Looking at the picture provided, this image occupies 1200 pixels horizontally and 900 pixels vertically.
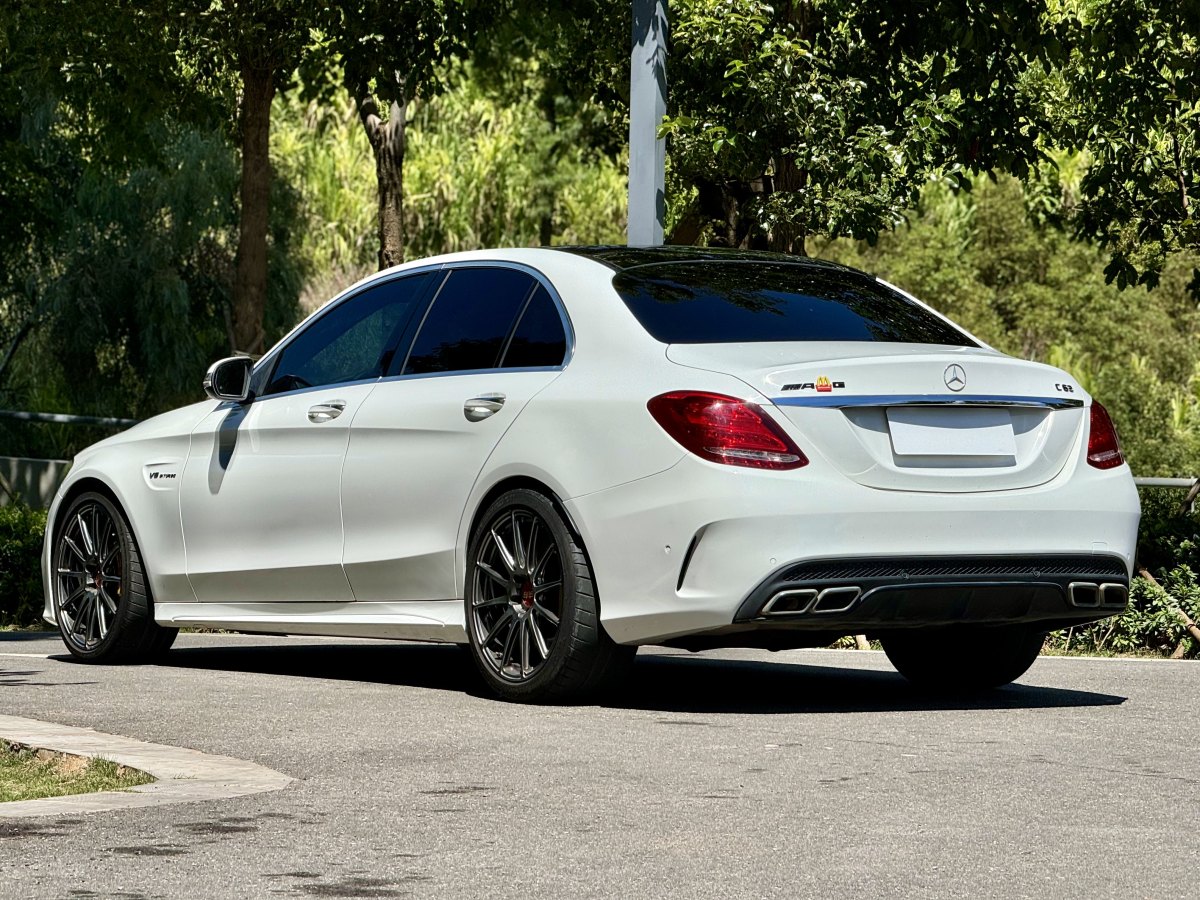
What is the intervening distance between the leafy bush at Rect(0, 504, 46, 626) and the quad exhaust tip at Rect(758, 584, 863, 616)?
749 cm

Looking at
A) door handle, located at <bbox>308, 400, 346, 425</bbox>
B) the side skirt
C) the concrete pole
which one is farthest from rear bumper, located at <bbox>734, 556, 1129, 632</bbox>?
the concrete pole

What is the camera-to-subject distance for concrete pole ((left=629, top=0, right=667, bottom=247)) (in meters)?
11.9

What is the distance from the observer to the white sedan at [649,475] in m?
7.09

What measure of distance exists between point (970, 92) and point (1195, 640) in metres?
4.34

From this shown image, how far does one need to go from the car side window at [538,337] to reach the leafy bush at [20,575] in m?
6.28

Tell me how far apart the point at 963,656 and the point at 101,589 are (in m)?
3.95

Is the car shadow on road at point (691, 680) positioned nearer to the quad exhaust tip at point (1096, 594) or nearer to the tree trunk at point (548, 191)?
the quad exhaust tip at point (1096, 594)

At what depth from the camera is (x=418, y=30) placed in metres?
16.5

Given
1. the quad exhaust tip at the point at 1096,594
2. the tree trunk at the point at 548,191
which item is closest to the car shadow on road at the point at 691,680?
the quad exhaust tip at the point at 1096,594

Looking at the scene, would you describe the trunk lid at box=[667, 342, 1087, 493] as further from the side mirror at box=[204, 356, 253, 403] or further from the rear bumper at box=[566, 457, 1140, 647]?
the side mirror at box=[204, 356, 253, 403]

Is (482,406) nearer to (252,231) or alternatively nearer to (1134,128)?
(1134,128)

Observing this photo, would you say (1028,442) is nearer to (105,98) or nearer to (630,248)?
(630,248)

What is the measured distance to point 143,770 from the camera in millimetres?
6016

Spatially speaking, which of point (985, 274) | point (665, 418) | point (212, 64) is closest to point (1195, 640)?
point (665, 418)
